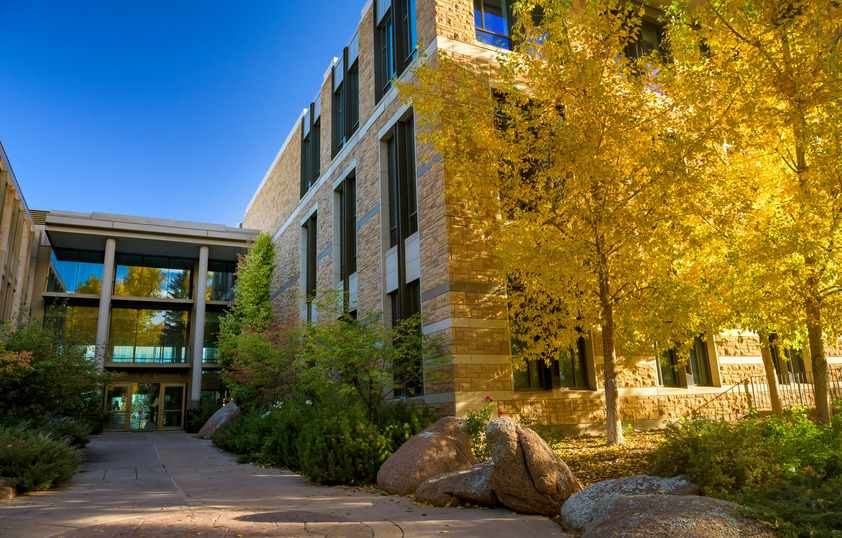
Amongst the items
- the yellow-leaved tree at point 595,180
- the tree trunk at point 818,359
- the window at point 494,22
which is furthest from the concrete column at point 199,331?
the tree trunk at point 818,359

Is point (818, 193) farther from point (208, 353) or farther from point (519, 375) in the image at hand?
point (208, 353)

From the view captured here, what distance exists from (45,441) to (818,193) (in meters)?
13.4

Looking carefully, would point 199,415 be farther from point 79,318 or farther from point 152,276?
point 152,276

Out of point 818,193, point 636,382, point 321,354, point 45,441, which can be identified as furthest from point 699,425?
point 45,441

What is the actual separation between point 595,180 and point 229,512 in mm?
8046

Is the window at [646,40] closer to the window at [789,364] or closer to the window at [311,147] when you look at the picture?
the window at [789,364]

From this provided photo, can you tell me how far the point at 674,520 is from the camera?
4770 mm

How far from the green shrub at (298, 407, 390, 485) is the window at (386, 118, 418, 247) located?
648cm

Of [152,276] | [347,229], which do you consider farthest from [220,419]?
[152,276]

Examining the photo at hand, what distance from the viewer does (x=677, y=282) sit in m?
10.5

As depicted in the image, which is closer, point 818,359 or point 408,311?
point 818,359

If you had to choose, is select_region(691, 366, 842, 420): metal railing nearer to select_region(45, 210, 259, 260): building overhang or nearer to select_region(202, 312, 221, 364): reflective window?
select_region(202, 312, 221, 364): reflective window

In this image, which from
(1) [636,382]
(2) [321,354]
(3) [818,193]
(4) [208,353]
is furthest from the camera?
(4) [208,353]

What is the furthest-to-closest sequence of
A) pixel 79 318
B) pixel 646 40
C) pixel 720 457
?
pixel 79 318, pixel 646 40, pixel 720 457
